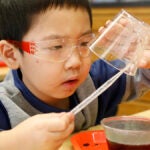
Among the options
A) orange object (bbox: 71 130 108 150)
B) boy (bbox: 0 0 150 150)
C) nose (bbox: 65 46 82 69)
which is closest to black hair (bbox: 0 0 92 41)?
boy (bbox: 0 0 150 150)

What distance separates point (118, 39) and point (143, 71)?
0.32 meters

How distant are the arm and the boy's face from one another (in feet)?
0.66

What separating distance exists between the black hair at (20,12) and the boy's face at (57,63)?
15mm

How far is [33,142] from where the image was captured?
61cm

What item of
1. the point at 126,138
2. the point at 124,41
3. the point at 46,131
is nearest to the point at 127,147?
Result: the point at 126,138

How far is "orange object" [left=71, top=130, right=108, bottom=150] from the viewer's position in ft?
2.33

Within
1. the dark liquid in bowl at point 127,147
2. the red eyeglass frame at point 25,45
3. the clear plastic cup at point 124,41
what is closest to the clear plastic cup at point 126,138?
the dark liquid in bowl at point 127,147

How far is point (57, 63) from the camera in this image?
800 millimetres

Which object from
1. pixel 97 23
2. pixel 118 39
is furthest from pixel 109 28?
pixel 97 23

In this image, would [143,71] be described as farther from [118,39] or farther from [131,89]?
[118,39]

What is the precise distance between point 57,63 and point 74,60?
0.05 metres

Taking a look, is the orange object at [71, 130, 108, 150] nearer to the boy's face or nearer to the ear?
the boy's face

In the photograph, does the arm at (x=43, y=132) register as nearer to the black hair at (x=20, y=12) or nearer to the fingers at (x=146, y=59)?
the black hair at (x=20, y=12)

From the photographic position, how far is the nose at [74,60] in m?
0.78
